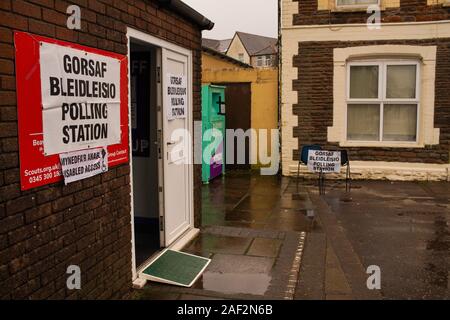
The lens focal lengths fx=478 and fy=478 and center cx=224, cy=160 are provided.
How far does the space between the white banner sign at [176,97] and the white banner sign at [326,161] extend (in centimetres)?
455

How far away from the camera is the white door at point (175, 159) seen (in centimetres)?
577

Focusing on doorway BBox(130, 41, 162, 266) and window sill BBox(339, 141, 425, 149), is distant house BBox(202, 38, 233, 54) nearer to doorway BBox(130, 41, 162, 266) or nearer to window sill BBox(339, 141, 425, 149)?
window sill BBox(339, 141, 425, 149)

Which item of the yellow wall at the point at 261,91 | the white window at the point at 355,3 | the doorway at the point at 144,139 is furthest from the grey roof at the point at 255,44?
the doorway at the point at 144,139

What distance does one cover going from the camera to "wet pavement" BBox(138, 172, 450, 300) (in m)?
4.92

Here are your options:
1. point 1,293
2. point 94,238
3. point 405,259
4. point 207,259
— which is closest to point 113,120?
point 94,238

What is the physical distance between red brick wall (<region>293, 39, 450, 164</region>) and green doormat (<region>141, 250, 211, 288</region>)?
22.5ft

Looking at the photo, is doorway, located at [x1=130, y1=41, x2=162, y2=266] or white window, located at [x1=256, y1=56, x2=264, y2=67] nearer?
doorway, located at [x1=130, y1=41, x2=162, y2=266]

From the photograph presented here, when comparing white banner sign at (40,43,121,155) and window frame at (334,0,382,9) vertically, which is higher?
window frame at (334,0,382,9)

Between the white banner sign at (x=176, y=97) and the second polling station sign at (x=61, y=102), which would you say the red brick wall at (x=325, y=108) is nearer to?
the white banner sign at (x=176, y=97)

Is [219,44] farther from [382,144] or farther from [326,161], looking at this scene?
[326,161]

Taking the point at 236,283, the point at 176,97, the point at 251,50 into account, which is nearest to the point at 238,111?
the point at 176,97

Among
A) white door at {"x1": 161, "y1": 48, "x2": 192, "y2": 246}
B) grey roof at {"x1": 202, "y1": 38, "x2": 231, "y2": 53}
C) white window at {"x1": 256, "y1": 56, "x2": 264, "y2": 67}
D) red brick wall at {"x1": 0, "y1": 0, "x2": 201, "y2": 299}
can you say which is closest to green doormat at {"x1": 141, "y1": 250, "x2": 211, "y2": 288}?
white door at {"x1": 161, "y1": 48, "x2": 192, "y2": 246}

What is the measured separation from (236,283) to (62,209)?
2183mm

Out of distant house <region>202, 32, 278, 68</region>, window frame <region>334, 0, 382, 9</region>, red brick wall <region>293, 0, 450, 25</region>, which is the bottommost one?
red brick wall <region>293, 0, 450, 25</region>
